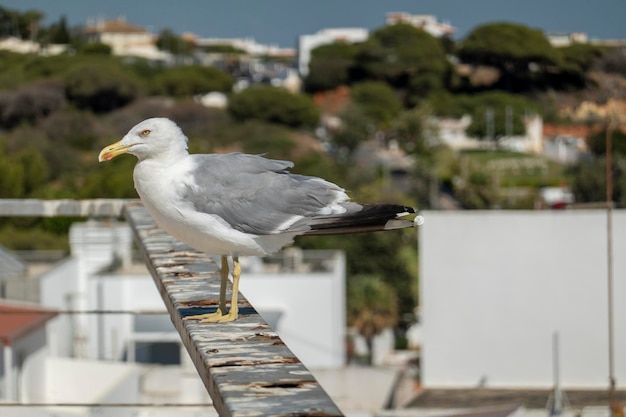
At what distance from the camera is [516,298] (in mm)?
16969

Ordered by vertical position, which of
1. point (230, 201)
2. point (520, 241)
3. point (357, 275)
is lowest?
point (357, 275)

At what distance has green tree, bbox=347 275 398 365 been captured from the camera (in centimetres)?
3002

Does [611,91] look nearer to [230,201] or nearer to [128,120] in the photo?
[128,120]

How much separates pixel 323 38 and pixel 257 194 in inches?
3254

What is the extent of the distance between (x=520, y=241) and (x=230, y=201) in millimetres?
14002

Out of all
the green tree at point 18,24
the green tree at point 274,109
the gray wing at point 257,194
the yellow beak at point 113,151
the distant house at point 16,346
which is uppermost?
the green tree at point 18,24

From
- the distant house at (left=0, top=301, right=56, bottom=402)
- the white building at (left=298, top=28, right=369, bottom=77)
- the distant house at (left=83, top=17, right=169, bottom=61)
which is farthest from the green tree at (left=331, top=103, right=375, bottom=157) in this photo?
the distant house at (left=0, top=301, right=56, bottom=402)

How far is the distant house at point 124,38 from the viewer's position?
75.8 metres

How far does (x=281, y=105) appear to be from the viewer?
5797cm

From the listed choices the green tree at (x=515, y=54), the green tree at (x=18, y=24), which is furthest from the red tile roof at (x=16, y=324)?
the green tree at (x=515, y=54)

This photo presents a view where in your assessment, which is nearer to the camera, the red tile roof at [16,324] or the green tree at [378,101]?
the red tile roof at [16,324]

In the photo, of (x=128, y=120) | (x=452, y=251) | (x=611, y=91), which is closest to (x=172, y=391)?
(x=452, y=251)

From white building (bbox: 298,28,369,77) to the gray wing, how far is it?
7588cm

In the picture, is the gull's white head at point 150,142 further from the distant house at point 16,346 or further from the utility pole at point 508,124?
the utility pole at point 508,124
